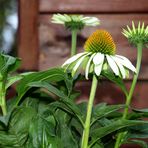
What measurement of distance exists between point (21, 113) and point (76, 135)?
0.27 ft

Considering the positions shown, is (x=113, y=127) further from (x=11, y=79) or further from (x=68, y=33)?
(x=68, y=33)

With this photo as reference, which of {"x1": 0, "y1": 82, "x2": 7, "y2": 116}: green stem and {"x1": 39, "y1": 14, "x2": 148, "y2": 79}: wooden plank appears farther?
{"x1": 39, "y1": 14, "x2": 148, "y2": 79}: wooden plank

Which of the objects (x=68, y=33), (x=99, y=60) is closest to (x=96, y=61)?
(x=99, y=60)

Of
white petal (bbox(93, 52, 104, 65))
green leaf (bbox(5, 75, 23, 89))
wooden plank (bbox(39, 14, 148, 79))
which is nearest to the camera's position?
white petal (bbox(93, 52, 104, 65))

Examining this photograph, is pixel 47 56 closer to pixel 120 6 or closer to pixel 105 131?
pixel 120 6

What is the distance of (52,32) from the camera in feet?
3.41

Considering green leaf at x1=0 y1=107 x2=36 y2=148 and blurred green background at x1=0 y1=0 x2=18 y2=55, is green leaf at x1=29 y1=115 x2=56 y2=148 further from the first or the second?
blurred green background at x1=0 y1=0 x2=18 y2=55

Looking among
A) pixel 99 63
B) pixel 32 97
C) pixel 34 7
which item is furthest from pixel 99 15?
pixel 99 63

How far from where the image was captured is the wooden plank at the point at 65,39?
102cm

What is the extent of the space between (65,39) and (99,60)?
632 mm

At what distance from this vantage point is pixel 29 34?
105 cm

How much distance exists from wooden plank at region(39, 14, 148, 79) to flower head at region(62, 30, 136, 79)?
56cm

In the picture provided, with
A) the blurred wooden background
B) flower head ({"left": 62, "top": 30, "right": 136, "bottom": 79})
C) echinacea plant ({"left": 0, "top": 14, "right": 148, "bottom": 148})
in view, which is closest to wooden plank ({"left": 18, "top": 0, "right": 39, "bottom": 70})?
the blurred wooden background

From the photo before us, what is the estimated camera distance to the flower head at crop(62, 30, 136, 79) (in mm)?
418
